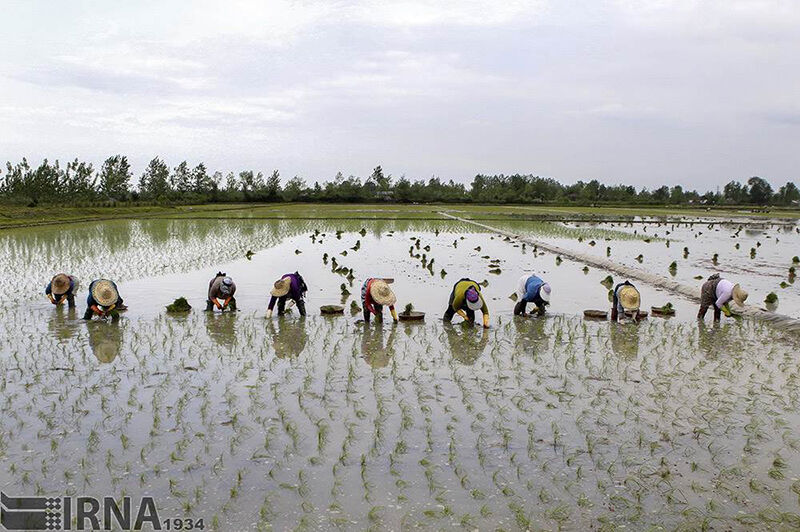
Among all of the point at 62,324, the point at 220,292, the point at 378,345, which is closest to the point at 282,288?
the point at 220,292

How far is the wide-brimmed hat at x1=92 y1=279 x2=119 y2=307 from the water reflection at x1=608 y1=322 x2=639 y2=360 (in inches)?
318

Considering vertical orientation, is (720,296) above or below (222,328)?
above

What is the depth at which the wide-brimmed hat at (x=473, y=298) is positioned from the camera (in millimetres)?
10070

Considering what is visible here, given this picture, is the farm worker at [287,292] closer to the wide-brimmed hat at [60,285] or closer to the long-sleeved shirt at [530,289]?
the wide-brimmed hat at [60,285]

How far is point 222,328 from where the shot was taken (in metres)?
10.1

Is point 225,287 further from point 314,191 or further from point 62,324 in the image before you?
point 314,191

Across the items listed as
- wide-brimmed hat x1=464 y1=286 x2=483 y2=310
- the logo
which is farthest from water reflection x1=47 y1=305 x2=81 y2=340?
wide-brimmed hat x1=464 y1=286 x2=483 y2=310

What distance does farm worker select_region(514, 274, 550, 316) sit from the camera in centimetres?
1112

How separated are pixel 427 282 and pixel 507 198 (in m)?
69.6

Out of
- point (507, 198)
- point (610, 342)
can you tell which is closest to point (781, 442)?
point (610, 342)

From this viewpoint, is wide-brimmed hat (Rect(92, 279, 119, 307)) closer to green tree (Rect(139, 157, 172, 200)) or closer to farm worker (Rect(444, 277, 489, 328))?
farm worker (Rect(444, 277, 489, 328))

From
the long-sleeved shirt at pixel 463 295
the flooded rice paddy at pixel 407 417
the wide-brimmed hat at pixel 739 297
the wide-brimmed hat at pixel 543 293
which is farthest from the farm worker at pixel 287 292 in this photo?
the wide-brimmed hat at pixel 739 297

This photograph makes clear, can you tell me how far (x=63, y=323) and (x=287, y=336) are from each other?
390 cm

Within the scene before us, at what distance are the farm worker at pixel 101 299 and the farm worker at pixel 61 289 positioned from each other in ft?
3.43
